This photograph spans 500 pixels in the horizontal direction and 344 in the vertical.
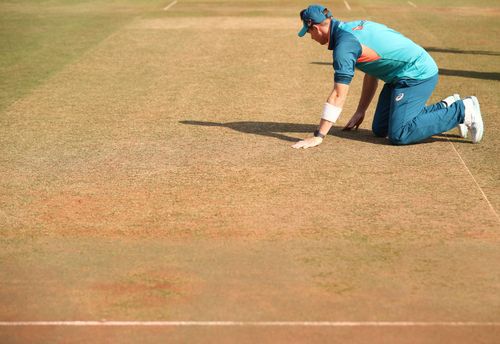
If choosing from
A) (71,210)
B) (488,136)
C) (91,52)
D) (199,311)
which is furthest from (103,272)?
(91,52)

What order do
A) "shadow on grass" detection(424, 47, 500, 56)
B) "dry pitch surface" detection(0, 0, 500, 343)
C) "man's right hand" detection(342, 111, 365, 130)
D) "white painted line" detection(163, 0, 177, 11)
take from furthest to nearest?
"white painted line" detection(163, 0, 177, 11) → "shadow on grass" detection(424, 47, 500, 56) → "man's right hand" detection(342, 111, 365, 130) → "dry pitch surface" detection(0, 0, 500, 343)

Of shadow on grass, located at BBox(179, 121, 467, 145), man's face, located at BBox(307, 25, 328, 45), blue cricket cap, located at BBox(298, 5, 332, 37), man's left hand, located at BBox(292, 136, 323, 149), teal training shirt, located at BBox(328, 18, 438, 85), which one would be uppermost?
blue cricket cap, located at BBox(298, 5, 332, 37)

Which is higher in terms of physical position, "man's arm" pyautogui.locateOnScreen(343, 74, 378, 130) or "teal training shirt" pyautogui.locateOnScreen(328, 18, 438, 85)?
"teal training shirt" pyautogui.locateOnScreen(328, 18, 438, 85)

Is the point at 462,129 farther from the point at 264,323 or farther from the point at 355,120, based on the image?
the point at 264,323

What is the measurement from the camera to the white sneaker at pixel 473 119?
859cm

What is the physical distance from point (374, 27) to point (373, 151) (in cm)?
119

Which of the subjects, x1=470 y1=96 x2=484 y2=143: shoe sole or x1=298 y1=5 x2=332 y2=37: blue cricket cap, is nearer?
x1=298 y1=5 x2=332 y2=37: blue cricket cap

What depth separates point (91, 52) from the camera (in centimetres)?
1471

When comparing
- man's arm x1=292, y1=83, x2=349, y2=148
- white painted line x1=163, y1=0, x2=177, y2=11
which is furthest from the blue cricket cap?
white painted line x1=163, y1=0, x2=177, y2=11

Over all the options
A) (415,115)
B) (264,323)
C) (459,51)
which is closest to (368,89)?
(415,115)

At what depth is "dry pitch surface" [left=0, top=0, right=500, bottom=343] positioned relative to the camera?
5.19m

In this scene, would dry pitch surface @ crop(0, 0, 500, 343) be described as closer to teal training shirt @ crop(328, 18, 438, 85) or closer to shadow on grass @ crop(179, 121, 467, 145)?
shadow on grass @ crop(179, 121, 467, 145)

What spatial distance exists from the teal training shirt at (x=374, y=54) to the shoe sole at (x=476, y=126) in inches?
20.5

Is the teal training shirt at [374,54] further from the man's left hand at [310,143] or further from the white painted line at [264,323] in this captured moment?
the white painted line at [264,323]
